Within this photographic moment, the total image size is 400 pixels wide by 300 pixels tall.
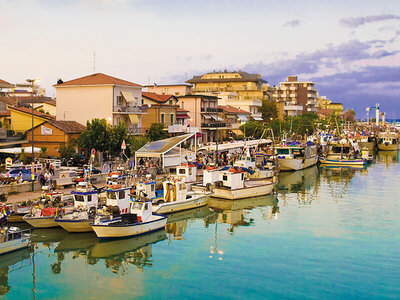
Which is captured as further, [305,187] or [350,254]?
[305,187]

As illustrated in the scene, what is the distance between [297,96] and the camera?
155000 millimetres

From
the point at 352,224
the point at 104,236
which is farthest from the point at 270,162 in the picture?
the point at 104,236

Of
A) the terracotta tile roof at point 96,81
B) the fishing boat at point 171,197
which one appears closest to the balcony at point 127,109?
the terracotta tile roof at point 96,81

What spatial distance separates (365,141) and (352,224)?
245 feet

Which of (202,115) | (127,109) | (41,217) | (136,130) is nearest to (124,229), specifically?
(41,217)

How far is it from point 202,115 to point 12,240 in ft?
182

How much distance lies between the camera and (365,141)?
336 feet

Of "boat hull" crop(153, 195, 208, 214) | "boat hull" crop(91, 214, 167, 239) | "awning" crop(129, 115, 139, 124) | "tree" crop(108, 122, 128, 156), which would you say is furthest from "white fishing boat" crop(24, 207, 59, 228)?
"awning" crop(129, 115, 139, 124)

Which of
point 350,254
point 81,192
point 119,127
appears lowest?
point 350,254

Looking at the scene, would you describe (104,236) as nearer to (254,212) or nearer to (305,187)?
(254,212)

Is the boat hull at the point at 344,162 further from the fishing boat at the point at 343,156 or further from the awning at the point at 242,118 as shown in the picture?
the awning at the point at 242,118

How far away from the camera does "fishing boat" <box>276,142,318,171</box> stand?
201ft

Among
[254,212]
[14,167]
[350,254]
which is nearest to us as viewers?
[350,254]

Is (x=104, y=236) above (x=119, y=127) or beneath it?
beneath
